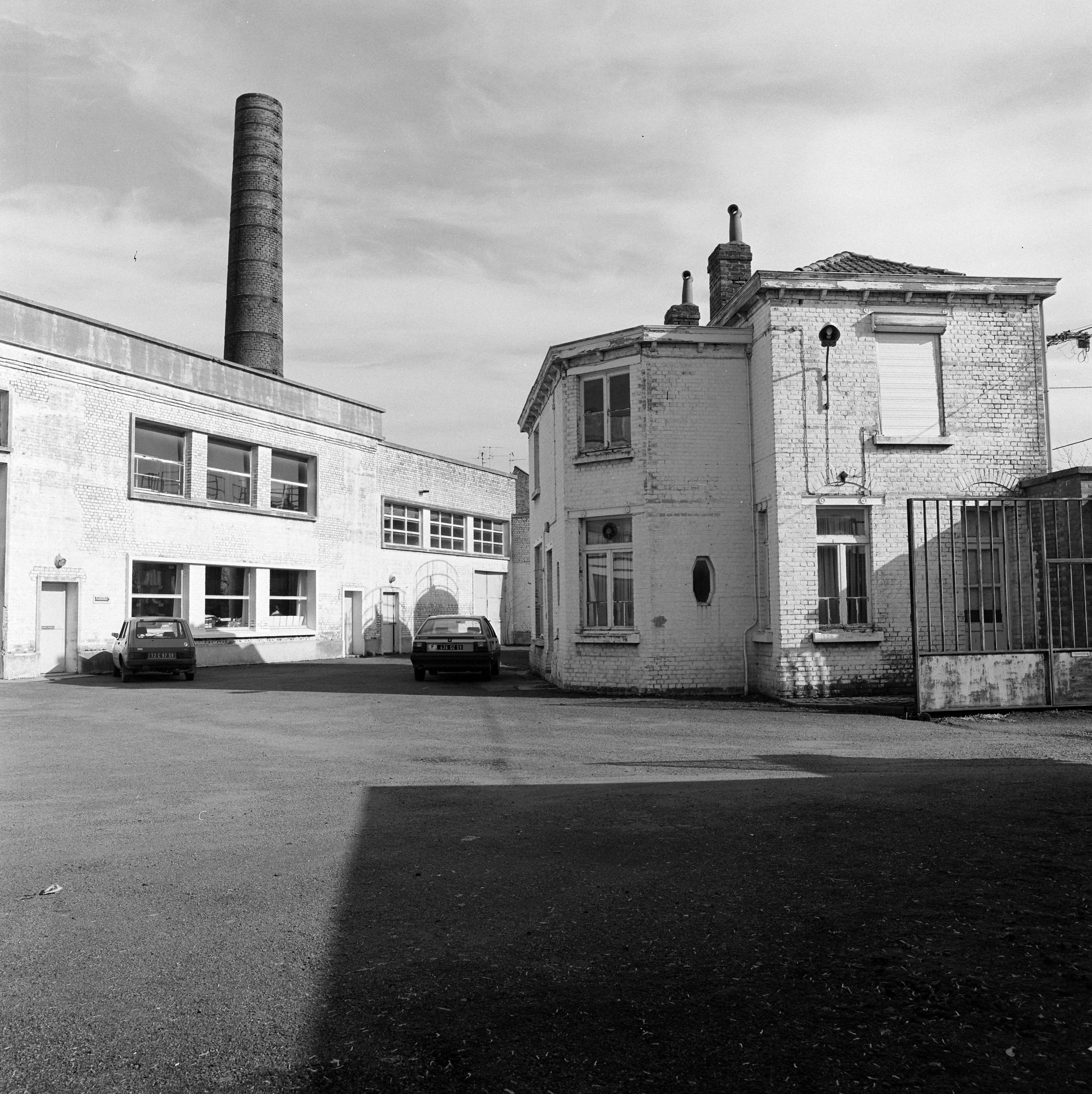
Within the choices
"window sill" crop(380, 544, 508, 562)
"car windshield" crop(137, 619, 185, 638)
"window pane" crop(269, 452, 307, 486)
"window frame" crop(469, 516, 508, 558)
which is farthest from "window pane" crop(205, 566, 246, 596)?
"window frame" crop(469, 516, 508, 558)

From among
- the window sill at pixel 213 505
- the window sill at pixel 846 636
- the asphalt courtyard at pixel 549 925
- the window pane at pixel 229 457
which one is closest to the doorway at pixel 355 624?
the window sill at pixel 213 505

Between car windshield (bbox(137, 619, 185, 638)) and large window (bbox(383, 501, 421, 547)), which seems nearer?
car windshield (bbox(137, 619, 185, 638))

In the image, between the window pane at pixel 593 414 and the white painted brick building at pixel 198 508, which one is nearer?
the window pane at pixel 593 414

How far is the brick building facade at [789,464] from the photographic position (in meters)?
16.2

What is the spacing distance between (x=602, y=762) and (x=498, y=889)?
16.1 ft

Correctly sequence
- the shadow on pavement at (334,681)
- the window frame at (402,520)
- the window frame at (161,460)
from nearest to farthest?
the shadow on pavement at (334,681)
the window frame at (161,460)
the window frame at (402,520)

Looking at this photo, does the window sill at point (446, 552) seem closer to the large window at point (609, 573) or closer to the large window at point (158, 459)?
the large window at point (158, 459)

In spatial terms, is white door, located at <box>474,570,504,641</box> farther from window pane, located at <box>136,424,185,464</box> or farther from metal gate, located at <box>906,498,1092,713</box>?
metal gate, located at <box>906,498,1092,713</box>

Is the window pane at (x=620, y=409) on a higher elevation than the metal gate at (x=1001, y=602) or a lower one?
higher

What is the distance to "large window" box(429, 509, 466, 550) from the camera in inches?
1479

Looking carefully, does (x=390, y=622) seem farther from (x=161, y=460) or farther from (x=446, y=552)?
(x=161, y=460)

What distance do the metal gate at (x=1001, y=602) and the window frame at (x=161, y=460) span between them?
741 inches

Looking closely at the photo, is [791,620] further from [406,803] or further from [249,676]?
[249,676]

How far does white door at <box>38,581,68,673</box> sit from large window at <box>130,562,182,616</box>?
188 cm
